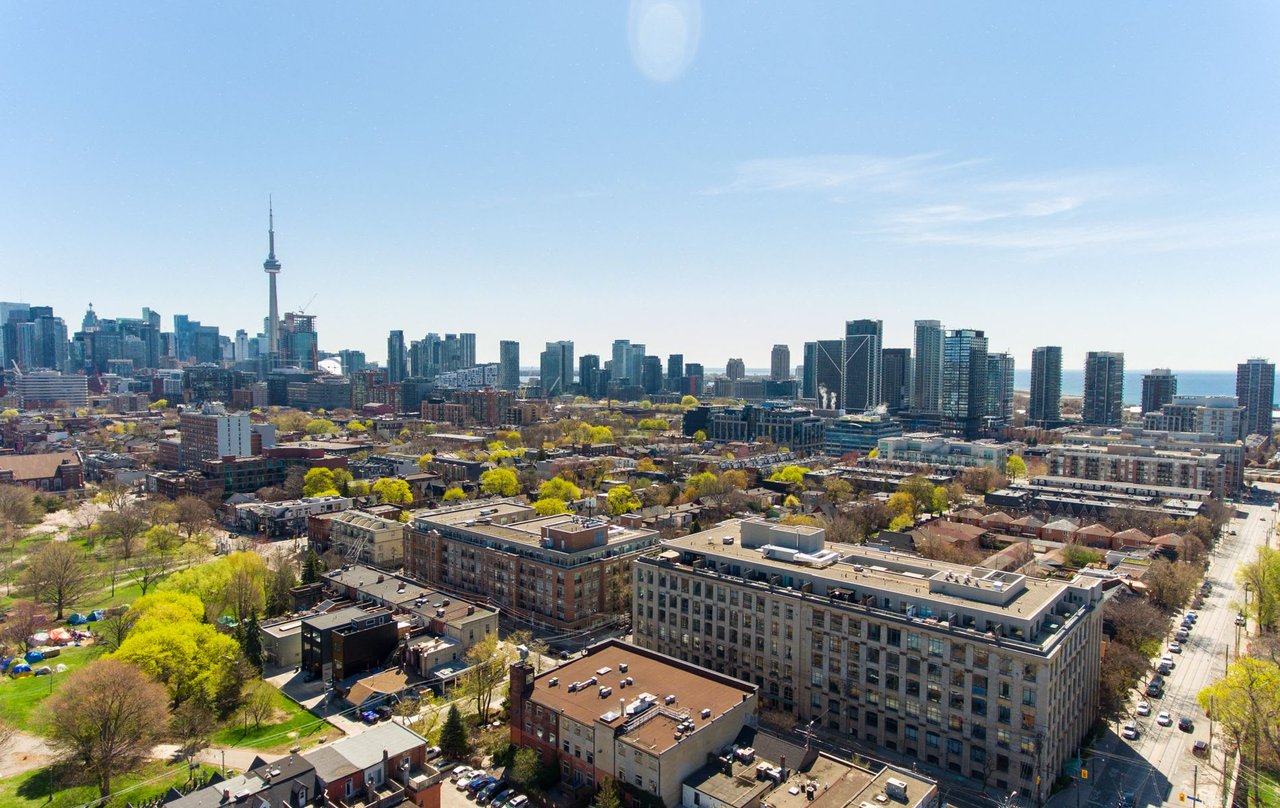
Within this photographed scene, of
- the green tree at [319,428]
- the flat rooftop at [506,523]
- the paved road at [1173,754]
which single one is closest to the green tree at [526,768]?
the flat rooftop at [506,523]

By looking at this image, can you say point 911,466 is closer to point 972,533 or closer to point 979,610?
point 972,533

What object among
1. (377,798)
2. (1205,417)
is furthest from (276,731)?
(1205,417)

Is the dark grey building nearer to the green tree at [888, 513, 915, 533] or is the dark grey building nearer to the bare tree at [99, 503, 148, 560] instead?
the green tree at [888, 513, 915, 533]

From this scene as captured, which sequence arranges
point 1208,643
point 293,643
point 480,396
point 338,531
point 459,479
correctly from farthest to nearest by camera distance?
point 480,396
point 459,479
point 338,531
point 1208,643
point 293,643

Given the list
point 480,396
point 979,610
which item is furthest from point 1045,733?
point 480,396

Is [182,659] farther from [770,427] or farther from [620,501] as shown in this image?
[770,427]
